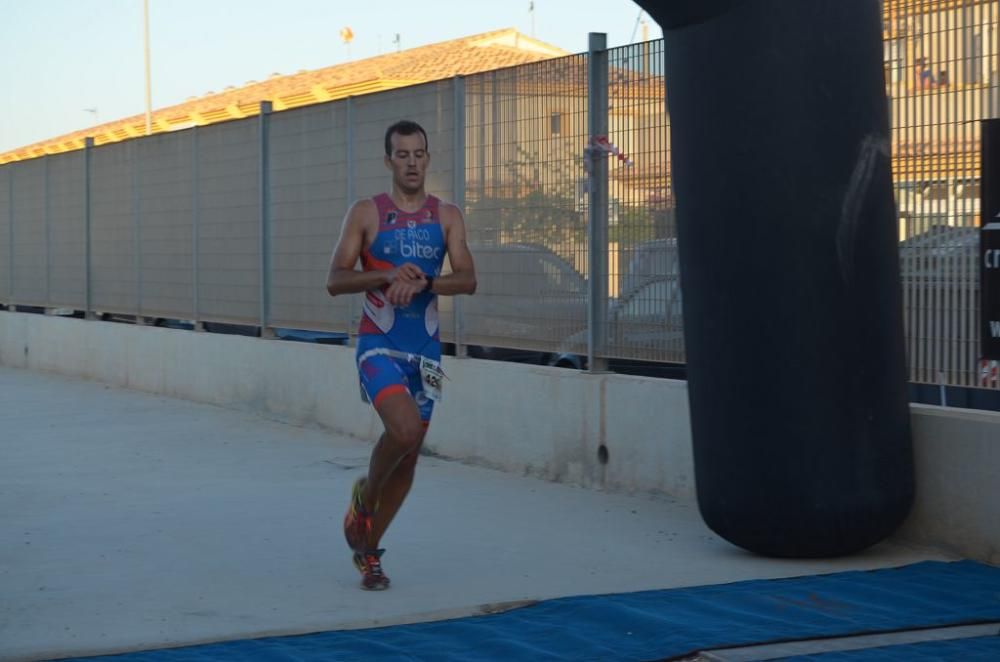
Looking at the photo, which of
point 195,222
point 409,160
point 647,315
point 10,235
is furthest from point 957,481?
point 10,235

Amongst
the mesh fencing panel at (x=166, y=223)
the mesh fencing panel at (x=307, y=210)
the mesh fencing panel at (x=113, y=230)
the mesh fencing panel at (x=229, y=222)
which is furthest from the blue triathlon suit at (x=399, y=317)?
the mesh fencing panel at (x=113, y=230)

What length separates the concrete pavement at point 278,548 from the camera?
5809mm

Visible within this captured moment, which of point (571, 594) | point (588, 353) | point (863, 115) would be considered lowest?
point (571, 594)

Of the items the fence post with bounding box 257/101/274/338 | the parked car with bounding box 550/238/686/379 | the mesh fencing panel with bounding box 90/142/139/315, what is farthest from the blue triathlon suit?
the mesh fencing panel with bounding box 90/142/139/315

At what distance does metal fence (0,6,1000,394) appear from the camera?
271 inches

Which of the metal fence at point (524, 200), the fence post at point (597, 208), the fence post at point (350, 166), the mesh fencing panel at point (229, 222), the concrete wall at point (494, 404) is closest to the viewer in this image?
the metal fence at point (524, 200)

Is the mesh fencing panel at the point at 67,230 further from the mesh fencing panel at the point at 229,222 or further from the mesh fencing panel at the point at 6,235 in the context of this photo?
the mesh fencing panel at the point at 229,222

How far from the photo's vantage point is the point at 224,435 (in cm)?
1236

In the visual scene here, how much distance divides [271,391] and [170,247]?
352 cm

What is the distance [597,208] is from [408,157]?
303 centimetres

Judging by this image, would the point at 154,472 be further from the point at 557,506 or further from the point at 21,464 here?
the point at 557,506

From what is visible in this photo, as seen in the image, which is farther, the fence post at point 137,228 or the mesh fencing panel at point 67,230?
the mesh fencing panel at point 67,230

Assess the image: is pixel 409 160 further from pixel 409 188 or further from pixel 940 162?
pixel 940 162

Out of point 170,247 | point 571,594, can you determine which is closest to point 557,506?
point 571,594
